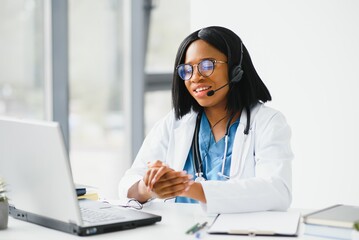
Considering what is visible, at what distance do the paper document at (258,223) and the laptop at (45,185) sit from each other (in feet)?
0.71

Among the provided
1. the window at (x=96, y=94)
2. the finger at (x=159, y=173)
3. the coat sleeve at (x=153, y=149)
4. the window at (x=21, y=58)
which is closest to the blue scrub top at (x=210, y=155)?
the coat sleeve at (x=153, y=149)

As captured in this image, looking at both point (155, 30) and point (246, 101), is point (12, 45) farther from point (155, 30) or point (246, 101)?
point (246, 101)

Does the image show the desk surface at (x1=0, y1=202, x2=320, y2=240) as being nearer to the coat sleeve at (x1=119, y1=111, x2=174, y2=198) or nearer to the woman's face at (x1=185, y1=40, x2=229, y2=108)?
the coat sleeve at (x1=119, y1=111, x2=174, y2=198)

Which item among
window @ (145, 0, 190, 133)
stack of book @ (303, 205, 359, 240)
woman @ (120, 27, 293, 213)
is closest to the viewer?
stack of book @ (303, 205, 359, 240)

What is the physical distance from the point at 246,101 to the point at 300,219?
67 centimetres

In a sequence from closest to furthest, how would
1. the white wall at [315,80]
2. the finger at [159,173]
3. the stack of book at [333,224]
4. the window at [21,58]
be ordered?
the stack of book at [333,224]
the finger at [159,173]
the white wall at [315,80]
the window at [21,58]

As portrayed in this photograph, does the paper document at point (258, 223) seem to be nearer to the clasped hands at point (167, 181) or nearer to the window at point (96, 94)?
the clasped hands at point (167, 181)

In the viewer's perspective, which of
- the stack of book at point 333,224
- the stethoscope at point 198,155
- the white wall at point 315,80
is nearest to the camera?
the stack of book at point 333,224

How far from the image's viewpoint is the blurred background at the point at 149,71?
10.7ft

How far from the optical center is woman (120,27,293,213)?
7.36ft

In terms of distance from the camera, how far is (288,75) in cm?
343

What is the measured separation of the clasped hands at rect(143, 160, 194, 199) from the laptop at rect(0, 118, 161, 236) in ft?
0.32

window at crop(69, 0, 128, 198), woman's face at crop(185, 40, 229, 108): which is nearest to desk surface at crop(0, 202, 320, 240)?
woman's face at crop(185, 40, 229, 108)

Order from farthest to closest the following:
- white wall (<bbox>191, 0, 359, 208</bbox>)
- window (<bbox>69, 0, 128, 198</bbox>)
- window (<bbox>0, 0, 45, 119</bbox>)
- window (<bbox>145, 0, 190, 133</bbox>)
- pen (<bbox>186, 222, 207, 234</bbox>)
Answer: window (<bbox>145, 0, 190, 133</bbox>) < window (<bbox>69, 0, 128, 198</bbox>) < window (<bbox>0, 0, 45, 119</bbox>) < white wall (<bbox>191, 0, 359, 208</bbox>) < pen (<bbox>186, 222, 207, 234</bbox>)
